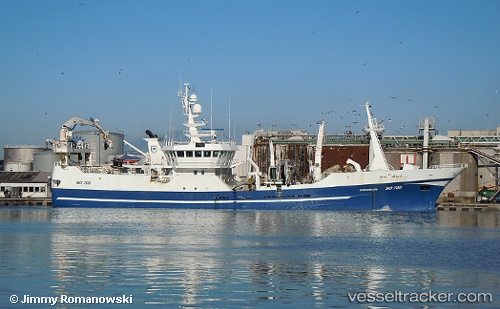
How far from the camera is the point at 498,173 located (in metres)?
66.6

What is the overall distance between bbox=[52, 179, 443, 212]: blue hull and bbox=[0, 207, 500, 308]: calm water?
215 inches

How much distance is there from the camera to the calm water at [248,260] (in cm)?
1970

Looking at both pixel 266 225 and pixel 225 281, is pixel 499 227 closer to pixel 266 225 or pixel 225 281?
pixel 266 225

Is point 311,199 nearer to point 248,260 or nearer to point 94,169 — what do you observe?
point 94,169

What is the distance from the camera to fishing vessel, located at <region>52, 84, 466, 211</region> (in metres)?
50.4

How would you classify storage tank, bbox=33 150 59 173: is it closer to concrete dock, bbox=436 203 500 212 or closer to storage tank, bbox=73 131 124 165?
storage tank, bbox=73 131 124 165

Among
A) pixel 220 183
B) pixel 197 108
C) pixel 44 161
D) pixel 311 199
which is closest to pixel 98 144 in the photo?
pixel 44 161

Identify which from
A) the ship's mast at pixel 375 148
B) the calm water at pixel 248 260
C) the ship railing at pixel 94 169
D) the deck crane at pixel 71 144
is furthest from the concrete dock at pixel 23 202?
the ship's mast at pixel 375 148

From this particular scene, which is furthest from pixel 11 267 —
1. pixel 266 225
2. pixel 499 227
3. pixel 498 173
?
pixel 498 173

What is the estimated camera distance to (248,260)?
86.2 ft

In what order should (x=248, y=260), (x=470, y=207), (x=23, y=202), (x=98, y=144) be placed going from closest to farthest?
1. (x=248, y=260)
2. (x=470, y=207)
3. (x=23, y=202)
4. (x=98, y=144)

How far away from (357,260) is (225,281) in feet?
21.6

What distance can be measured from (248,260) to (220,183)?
27438 millimetres

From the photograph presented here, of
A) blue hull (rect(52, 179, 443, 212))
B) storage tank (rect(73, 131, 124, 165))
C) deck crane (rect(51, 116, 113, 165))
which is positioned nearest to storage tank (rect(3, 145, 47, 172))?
storage tank (rect(73, 131, 124, 165))
